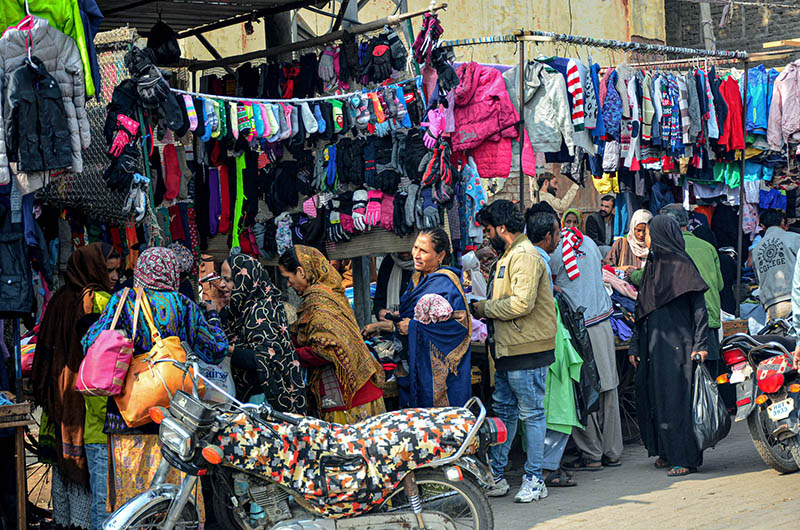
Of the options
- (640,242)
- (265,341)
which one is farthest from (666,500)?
(640,242)

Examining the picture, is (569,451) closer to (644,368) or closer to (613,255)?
(644,368)

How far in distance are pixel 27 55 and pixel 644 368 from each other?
497 centimetres

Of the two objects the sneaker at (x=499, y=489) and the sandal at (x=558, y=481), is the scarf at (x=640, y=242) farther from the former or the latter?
the sneaker at (x=499, y=489)

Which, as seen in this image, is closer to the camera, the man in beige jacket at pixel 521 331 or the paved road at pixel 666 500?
the paved road at pixel 666 500

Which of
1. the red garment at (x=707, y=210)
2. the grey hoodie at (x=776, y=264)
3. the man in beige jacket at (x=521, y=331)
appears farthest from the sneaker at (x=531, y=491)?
the red garment at (x=707, y=210)

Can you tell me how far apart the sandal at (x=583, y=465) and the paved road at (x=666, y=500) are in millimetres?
72

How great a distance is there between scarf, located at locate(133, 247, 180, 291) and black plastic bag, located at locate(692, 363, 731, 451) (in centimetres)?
403

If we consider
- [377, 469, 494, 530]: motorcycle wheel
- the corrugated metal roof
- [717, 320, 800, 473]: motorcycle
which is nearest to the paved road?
[717, 320, 800, 473]: motorcycle

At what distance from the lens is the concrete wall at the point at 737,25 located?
1969 centimetres

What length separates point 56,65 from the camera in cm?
587

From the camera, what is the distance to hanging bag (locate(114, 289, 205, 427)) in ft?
16.8

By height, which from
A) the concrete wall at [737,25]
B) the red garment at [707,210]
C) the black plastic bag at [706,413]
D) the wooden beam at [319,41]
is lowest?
the black plastic bag at [706,413]

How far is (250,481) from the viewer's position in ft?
16.8

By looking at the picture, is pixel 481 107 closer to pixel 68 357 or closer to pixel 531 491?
pixel 531 491
